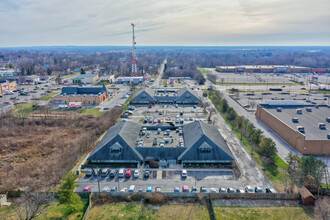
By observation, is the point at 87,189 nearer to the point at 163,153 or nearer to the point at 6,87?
the point at 163,153

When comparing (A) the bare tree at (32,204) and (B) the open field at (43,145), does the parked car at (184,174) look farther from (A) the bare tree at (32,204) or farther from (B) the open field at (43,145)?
(B) the open field at (43,145)

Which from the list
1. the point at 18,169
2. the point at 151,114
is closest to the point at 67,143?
the point at 18,169

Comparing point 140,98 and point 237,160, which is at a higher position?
point 140,98

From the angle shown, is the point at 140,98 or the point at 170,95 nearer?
the point at 140,98

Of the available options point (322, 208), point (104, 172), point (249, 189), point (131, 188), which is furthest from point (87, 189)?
point (322, 208)

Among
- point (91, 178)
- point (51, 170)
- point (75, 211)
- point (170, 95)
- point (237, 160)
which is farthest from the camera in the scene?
point (170, 95)

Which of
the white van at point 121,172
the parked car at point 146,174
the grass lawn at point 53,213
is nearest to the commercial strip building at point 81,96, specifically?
the white van at point 121,172

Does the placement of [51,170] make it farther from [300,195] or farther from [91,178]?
[300,195]

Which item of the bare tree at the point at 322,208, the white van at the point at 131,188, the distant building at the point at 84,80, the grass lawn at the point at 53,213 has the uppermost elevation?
the distant building at the point at 84,80
